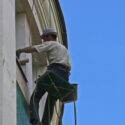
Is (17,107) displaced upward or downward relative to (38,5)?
downward

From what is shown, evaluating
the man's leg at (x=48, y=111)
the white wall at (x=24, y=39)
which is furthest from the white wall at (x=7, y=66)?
the man's leg at (x=48, y=111)

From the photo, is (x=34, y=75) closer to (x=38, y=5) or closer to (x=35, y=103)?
(x=38, y=5)

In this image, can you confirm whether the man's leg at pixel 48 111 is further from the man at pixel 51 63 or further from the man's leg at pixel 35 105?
the man's leg at pixel 35 105

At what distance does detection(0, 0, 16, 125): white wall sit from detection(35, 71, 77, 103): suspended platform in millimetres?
1118

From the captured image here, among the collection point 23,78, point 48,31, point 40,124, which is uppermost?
point 48,31

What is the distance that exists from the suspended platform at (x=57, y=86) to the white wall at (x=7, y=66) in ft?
3.67

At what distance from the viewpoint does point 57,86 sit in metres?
11.2

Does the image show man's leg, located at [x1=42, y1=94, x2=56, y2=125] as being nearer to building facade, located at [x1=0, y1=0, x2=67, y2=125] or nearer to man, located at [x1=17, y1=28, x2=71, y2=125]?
man, located at [x1=17, y1=28, x2=71, y2=125]

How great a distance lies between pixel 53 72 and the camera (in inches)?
436

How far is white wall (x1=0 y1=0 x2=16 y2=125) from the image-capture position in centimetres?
915

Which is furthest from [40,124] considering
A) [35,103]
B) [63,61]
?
[63,61]

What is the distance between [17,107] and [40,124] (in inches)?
31.6

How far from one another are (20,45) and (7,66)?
2402 mm

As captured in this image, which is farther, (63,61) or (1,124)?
(63,61)
